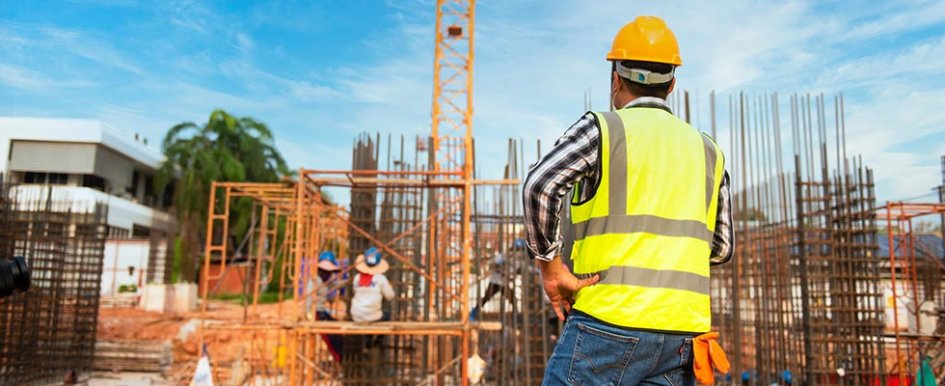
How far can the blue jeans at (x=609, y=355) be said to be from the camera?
150 cm

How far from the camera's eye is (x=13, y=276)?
250 cm

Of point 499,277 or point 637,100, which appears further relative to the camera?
point 499,277

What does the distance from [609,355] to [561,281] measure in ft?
0.63

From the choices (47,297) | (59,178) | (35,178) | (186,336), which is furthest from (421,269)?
(59,178)

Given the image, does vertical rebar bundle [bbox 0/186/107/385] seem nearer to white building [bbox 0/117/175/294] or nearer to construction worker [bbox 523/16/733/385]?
white building [bbox 0/117/175/294]

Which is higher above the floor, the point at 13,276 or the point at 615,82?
the point at 615,82

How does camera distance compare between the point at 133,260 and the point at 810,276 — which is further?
the point at 133,260

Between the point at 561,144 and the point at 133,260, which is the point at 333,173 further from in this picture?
the point at 133,260

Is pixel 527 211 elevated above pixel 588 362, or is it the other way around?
pixel 527 211

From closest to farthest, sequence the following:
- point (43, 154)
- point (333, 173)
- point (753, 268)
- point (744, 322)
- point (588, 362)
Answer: point (588, 362) < point (333, 173) < point (753, 268) < point (744, 322) < point (43, 154)

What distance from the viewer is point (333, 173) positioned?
7422mm

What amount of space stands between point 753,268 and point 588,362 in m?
9.65

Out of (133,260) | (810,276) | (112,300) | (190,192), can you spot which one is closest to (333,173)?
(810,276)

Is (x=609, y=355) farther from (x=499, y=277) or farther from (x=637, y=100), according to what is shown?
(x=499, y=277)
